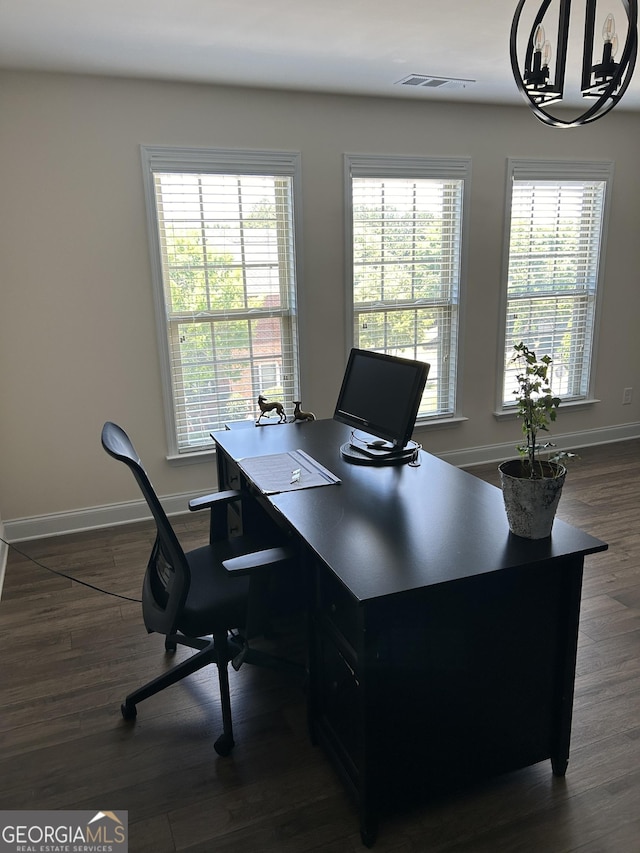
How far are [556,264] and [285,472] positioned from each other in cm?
341

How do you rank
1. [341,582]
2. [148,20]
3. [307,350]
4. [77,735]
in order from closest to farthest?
[341,582] → [77,735] → [148,20] → [307,350]

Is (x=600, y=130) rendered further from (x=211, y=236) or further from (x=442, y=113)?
(x=211, y=236)

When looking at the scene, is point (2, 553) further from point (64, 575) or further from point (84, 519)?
point (84, 519)

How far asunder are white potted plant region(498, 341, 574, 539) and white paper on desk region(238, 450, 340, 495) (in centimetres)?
70

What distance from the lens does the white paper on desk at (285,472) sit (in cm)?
221

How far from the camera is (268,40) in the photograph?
9.41 ft

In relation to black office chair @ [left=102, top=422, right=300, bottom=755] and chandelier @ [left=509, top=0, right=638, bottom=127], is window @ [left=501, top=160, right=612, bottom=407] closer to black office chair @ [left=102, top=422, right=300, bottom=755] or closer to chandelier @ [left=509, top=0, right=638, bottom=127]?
chandelier @ [left=509, top=0, right=638, bottom=127]

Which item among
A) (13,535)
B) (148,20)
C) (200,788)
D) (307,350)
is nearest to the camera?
(200,788)

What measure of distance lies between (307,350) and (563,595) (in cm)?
265

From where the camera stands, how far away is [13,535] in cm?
364

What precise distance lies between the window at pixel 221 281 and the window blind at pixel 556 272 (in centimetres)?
178

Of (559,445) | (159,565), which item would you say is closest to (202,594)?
(159,565)

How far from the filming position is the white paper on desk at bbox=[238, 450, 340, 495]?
7.27 feet

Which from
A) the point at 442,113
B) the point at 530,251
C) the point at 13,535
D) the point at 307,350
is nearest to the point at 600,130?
the point at 530,251
